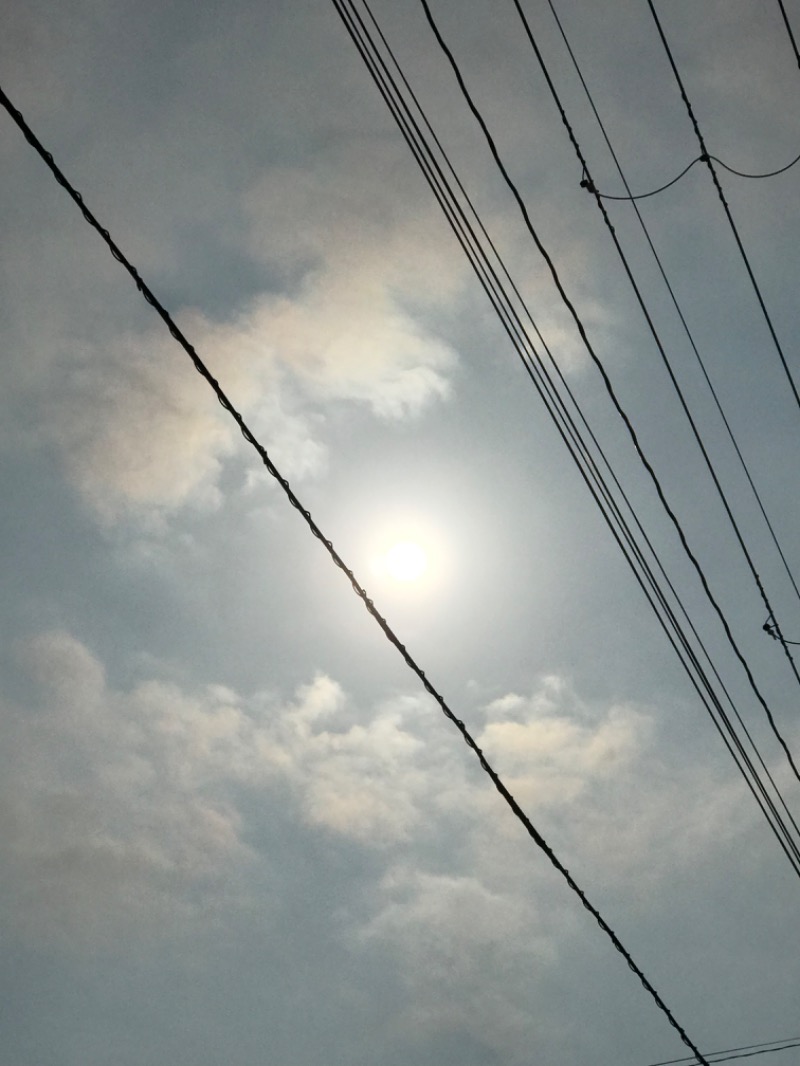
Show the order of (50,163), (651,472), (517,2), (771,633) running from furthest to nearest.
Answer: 1. (771,633)
2. (651,472)
3. (517,2)
4. (50,163)

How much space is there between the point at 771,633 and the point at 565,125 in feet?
27.0

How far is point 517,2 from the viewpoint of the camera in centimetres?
671

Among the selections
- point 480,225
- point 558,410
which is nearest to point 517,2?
point 480,225

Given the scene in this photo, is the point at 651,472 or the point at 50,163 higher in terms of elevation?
the point at 651,472

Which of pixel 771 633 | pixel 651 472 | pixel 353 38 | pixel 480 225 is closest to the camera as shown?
pixel 353 38

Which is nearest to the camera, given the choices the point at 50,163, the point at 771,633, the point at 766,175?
the point at 50,163

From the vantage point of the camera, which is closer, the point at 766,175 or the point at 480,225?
the point at 480,225

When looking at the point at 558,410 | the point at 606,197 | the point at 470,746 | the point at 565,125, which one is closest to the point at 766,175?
the point at 606,197

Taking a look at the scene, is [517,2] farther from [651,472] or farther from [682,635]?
[682,635]

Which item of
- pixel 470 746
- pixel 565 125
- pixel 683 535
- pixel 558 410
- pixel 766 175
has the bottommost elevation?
pixel 470 746

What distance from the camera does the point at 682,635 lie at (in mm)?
9430

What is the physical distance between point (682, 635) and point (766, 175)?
5681mm

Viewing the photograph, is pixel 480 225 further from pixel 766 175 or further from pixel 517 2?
pixel 766 175

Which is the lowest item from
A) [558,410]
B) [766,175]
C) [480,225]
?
[558,410]
